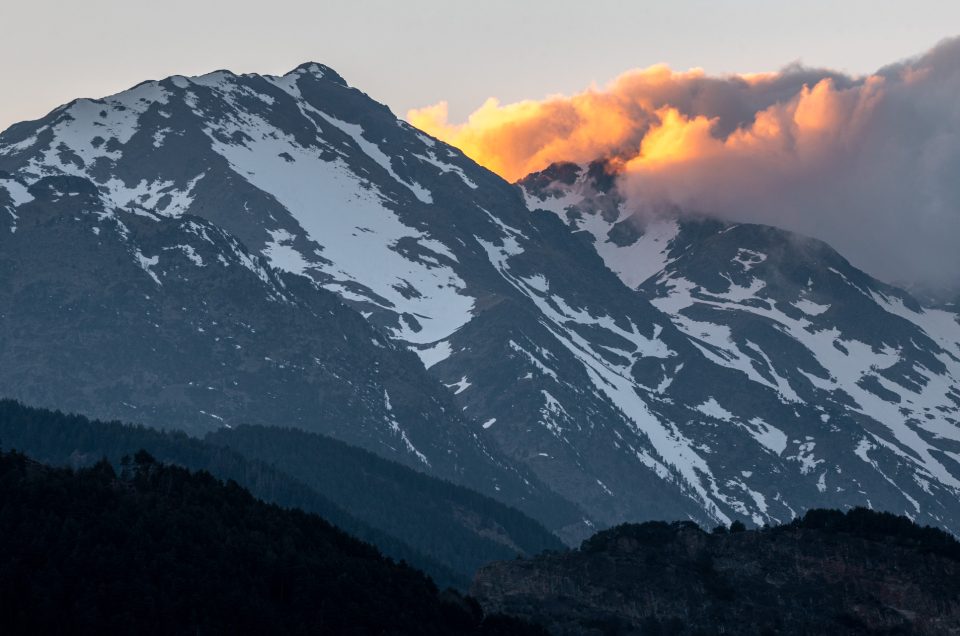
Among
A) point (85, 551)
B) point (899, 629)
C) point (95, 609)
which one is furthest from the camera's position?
point (899, 629)

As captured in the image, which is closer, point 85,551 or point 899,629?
point 85,551

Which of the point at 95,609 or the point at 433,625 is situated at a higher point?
the point at 95,609

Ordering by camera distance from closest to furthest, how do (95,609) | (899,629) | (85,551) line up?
(95,609) < (85,551) < (899,629)

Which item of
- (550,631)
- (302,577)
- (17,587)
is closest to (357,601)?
(302,577)

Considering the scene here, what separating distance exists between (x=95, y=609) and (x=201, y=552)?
973 inches

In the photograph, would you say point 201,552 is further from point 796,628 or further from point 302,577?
point 796,628

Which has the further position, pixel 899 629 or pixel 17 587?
pixel 899 629

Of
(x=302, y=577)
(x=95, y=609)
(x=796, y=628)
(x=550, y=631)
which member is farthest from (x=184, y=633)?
(x=796, y=628)

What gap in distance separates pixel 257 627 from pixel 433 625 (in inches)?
712

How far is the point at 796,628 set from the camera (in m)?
200

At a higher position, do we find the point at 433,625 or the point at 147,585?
the point at 147,585

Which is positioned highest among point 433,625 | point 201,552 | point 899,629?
point 201,552

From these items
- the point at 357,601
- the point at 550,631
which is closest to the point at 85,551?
the point at 357,601

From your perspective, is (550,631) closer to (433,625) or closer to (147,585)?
(433,625)
